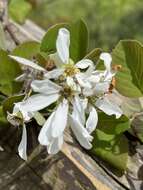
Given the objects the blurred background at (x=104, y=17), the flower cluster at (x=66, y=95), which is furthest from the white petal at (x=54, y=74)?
the blurred background at (x=104, y=17)

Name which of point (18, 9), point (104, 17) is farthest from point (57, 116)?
point (104, 17)

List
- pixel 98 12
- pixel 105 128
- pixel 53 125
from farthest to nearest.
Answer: pixel 98 12 < pixel 105 128 < pixel 53 125

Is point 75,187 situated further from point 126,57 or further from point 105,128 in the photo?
point 126,57

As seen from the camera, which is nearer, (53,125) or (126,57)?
(53,125)

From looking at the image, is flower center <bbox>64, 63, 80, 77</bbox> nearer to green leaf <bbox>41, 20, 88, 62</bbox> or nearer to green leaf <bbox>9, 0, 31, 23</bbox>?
green leaf <bbox>41, 20, 88, 62</bbox>

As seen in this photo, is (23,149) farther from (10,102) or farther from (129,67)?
(129,67)

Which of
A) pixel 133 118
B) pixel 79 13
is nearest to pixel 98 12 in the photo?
pixel 79 13
